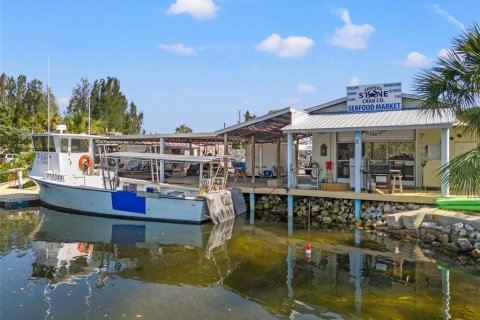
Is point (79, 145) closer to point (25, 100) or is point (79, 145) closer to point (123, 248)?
point (123, 248)

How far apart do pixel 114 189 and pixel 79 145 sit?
Result: 3.51m

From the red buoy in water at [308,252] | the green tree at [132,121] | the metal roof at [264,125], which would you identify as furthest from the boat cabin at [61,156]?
the green tree at [132,121]

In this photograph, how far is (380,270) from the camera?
8383mm

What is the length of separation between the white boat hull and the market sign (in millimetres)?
7018

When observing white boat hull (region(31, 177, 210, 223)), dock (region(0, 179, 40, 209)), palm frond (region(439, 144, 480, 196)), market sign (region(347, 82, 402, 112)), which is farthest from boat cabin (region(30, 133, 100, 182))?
palm frond (region(439, 144, 480, 196))

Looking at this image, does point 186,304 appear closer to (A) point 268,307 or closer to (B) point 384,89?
(A) point 268,307

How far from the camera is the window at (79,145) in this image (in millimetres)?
15820

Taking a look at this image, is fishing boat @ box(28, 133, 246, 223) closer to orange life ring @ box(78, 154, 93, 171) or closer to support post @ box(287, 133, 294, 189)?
orange life ring @ box(78, 154, 93, 171)

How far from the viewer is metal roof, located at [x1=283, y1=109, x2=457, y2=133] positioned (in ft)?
38.8

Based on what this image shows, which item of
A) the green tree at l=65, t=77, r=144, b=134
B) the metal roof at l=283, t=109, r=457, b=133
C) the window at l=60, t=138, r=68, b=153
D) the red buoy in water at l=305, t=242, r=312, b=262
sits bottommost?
the red buoy in water at l=305, t=242, r=312, b=262

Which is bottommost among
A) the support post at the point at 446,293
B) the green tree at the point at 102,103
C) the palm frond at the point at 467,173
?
the support post at the point at 446,293

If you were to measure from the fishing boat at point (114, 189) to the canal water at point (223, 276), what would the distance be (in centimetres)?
103

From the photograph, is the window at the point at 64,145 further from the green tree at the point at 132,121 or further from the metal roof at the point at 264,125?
the green tree at the point at 132,121

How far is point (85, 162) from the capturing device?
52.1 ft
